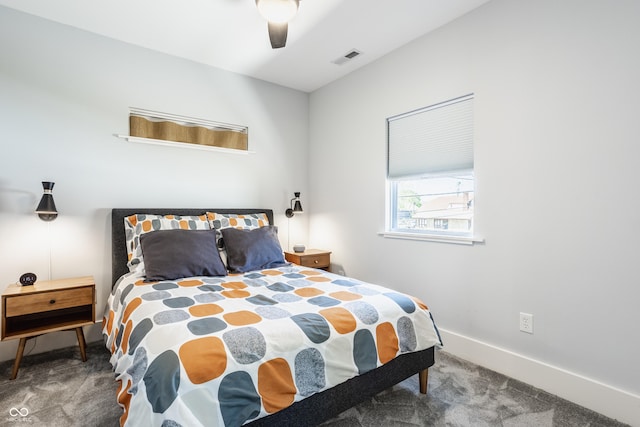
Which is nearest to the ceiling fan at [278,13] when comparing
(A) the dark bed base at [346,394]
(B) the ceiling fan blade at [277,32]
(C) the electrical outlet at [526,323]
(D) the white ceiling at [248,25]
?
(B) the ceiling fan blade at [277,32]

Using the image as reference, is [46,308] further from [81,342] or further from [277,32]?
[277,32]

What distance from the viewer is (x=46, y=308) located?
2273mm

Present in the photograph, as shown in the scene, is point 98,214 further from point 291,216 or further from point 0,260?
point 291,216

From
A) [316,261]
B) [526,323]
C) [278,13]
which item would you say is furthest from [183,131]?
[526,323]

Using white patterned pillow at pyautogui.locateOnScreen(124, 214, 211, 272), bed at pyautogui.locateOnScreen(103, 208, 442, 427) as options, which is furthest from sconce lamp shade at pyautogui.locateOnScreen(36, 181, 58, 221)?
bed at pyautogui.locateOnScreen(103, 208, 442, 427)

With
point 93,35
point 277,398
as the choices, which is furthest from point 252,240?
point 93,35

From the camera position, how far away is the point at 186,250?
249cm

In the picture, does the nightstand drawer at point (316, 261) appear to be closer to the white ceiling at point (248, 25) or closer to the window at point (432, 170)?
the window at point (432, 170)

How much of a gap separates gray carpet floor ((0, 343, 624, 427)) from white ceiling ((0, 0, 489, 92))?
2702 mm

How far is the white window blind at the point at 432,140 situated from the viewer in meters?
2.56

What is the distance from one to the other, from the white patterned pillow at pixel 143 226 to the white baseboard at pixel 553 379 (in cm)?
246

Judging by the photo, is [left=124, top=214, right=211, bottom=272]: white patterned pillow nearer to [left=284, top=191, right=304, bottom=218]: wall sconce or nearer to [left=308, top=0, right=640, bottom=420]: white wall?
[left=284, top=191, right=304, bottom=218]: wall sconce

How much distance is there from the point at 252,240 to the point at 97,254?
4.53 ft

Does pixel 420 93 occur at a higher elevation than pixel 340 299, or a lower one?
higher
